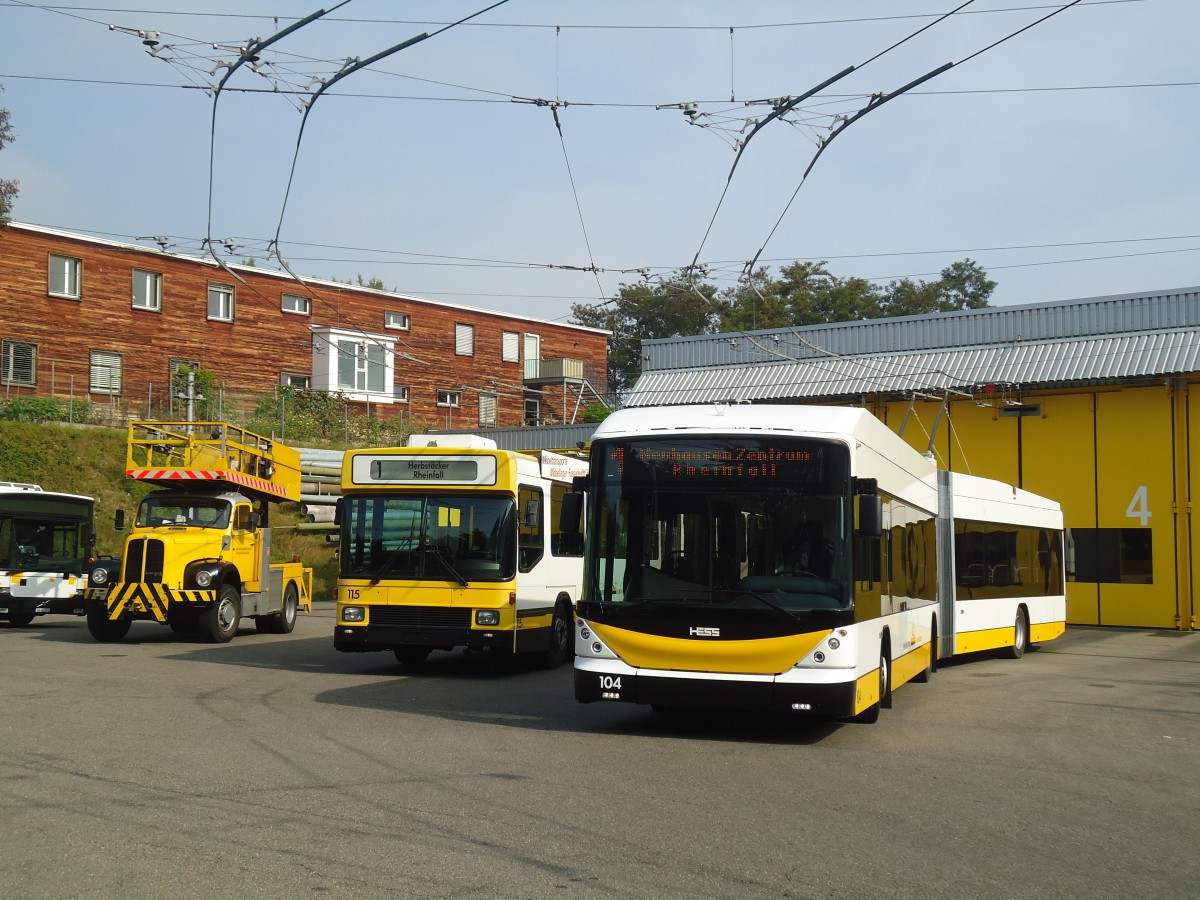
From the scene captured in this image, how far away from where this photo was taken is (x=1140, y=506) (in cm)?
2788

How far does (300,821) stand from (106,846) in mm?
1062

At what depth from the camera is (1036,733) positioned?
40.1ft

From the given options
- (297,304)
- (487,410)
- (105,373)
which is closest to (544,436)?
(297,304)

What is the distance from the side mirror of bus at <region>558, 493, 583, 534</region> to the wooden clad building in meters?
24.2

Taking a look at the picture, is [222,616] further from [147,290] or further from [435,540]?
[147,290]

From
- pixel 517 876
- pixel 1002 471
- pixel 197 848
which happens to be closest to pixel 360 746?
pixel 197 848

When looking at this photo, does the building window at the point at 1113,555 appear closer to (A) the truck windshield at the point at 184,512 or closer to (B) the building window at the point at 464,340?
(A) the truck windshield at the point at 184,512

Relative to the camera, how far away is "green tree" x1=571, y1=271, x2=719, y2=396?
224 feet

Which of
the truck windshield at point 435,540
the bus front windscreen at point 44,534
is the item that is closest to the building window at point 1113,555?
the truck windshield at point 435,540

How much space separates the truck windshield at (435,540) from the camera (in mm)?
16203

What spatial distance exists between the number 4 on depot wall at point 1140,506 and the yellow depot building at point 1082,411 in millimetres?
29

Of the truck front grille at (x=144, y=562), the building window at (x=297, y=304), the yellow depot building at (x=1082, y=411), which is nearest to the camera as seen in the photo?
the truck front grille at (x=144, y=562)

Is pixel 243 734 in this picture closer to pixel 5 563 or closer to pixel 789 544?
pixel 789 544

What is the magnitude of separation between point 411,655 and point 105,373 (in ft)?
99.3
